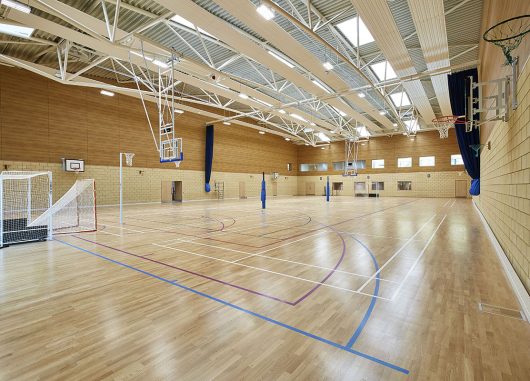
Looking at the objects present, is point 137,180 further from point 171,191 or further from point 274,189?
point 274,189

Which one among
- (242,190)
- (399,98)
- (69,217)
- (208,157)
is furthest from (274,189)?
(69,217)

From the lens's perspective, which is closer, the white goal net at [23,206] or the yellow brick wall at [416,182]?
the white goal net at [23,206]

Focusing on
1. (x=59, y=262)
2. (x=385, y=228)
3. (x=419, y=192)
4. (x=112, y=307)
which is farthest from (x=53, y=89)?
(x=419, y=192)

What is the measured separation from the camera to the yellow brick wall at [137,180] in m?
16.6

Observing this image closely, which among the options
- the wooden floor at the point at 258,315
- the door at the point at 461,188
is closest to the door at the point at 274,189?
the door at the point at 461,188

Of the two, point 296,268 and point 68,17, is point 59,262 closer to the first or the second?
point 296,268

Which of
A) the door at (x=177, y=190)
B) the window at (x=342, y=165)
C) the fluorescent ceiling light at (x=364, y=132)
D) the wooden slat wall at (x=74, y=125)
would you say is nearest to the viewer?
the wooden slat wall at (x=74, y=125)

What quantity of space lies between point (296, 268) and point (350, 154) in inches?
1220

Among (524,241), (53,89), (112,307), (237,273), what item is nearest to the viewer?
(112,307)

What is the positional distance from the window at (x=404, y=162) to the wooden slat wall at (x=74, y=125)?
72.3 ft

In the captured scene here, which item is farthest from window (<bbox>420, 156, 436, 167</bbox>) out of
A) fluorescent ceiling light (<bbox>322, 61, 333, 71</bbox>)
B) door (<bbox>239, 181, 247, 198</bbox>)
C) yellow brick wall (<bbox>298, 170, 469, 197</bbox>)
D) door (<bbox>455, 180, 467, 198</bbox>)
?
fluorescent ceiling light (<bbox>322, 61, 333, 71</bbox>)

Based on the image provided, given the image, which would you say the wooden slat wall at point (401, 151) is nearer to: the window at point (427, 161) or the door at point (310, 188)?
the window at point (427, 161)

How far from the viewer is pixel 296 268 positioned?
16.6 feet

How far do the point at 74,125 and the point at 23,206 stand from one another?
5740 mm
